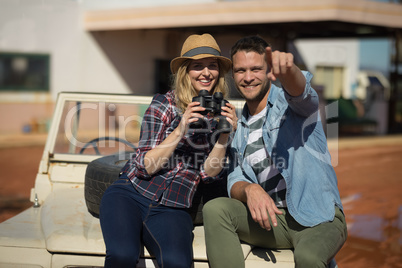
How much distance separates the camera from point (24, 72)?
13.3m

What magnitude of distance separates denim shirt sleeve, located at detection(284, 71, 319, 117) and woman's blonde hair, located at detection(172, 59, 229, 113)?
58cm

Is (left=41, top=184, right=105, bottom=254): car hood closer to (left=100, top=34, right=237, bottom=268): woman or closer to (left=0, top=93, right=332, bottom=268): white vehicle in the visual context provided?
(left=0, top=93, right=332, bottom=268): white vehicle

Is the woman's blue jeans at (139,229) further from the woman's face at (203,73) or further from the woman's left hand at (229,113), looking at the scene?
the woman's face at (203,73)

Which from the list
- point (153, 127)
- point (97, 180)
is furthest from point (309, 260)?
point (97, 180)

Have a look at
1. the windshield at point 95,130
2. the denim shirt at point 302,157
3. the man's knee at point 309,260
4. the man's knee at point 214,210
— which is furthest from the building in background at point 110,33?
the man's knee at point 309,260

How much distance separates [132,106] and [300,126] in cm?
172

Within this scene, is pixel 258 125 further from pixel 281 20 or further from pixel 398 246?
pixel 281 20

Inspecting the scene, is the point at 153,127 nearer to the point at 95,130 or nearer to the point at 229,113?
the point at 229,113

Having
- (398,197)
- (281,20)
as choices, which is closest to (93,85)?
(281,20)

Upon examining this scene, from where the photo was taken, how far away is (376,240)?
4.45m

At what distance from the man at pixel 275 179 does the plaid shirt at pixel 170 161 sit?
20 centimetres


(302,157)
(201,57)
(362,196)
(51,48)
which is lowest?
(362,196)

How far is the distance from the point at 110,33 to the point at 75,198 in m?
12.1

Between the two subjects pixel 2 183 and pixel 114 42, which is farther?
pixel 114 42
